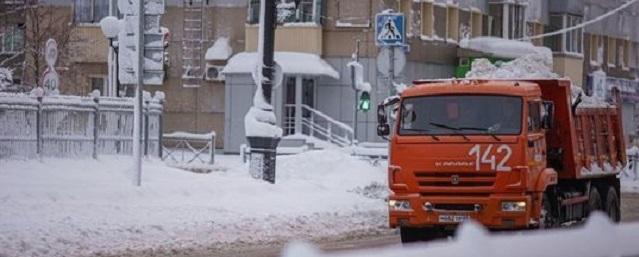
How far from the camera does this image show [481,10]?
6162cm

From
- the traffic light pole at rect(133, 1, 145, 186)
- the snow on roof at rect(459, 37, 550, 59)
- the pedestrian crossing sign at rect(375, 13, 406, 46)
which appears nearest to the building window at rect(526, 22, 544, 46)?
the snow on roof at rect(459, 37, 550, 59)

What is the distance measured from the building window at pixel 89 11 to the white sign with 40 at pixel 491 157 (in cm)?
3876

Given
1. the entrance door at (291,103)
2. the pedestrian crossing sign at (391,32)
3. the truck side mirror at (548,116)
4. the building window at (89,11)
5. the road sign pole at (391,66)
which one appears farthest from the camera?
the building window at (89,11)

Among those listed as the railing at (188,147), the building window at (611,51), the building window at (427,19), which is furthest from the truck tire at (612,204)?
the building window at (611,51)

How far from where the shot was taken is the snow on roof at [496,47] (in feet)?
193

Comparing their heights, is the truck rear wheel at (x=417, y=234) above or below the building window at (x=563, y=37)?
below

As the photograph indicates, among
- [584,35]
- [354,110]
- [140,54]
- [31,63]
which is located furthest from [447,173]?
[584,35]

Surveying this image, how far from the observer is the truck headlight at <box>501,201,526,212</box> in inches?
757

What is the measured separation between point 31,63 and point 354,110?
13638 mm

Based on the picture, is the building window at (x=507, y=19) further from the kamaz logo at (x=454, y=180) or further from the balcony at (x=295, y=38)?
the kamaz logo at (x=454, y=180)

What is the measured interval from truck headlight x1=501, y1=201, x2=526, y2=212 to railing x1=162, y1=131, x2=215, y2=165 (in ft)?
67.5

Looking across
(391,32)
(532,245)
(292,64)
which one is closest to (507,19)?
Result: (292,64)

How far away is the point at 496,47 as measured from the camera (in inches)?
2345

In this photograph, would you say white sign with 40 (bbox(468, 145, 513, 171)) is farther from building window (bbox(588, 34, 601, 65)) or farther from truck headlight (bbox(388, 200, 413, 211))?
building window (bbox(588, 34, 601, 65))
